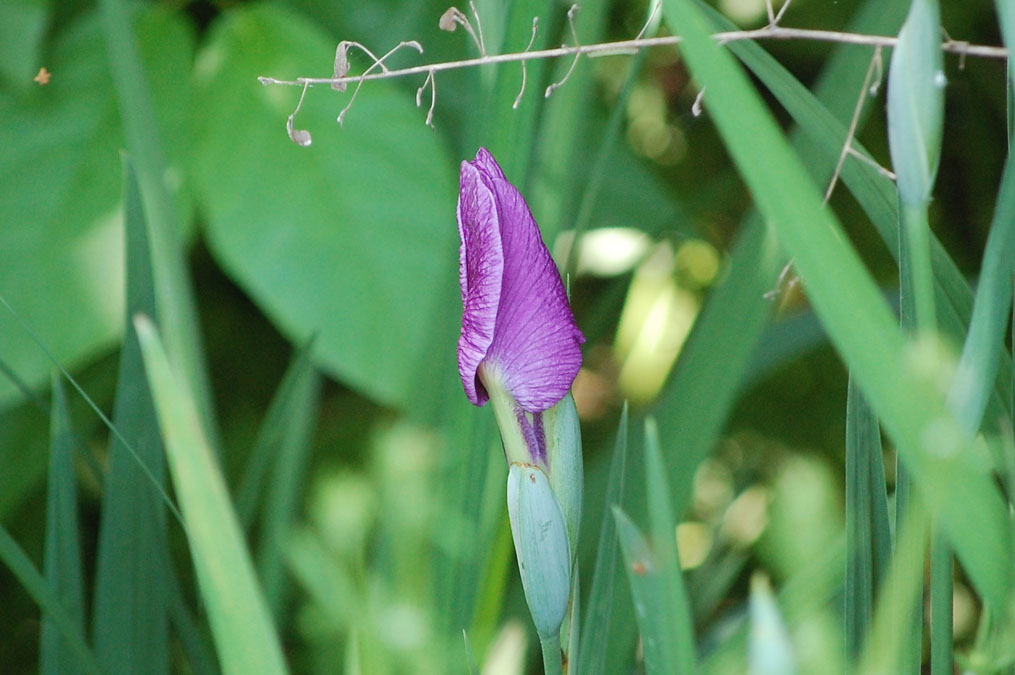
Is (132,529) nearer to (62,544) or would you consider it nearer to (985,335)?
(62,544)

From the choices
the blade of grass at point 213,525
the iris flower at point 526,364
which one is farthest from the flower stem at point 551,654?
the blade of grass at point 213,525

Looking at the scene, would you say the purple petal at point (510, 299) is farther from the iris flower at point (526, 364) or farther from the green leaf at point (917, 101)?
the green leaf at point (917, 101)

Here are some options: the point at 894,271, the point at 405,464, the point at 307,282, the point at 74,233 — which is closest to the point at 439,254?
the point at 307,282

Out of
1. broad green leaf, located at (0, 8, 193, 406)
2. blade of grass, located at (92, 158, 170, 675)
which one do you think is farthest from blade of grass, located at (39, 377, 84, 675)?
broad green leaf, located at (0, 8, 193, 406)

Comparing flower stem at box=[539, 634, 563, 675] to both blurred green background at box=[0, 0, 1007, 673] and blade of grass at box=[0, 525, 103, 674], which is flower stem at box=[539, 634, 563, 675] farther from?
blade of grass at box=[0, 525, 103, 674]

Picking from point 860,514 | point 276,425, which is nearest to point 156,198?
point 276,425
